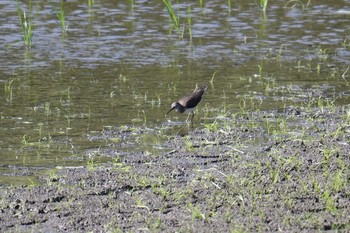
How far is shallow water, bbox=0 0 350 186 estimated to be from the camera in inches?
453

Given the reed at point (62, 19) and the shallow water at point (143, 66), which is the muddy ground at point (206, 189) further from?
the reed at point (62, 19)

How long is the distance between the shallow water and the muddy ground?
33.2 inches

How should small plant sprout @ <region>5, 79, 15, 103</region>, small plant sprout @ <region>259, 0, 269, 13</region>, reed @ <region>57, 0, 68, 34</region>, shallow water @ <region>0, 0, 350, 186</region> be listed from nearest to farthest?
shallow water @ <region>0, 0, 350, 186</region>, small plant sprout @ <region>5, 79, 15, 103</region>, reed @ <region>57, 0, 68, 34</region>, small plant sprout @ <region>259, 0, 269, 13</region>

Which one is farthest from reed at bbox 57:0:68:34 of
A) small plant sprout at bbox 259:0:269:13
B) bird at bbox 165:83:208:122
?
bird at bbox 165:83:208:122

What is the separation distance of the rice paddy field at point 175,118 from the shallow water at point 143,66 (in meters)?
0.03

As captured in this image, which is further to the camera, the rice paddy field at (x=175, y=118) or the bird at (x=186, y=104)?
the bird at (x=186, y=104)

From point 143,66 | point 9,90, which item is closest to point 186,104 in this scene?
point 9,90

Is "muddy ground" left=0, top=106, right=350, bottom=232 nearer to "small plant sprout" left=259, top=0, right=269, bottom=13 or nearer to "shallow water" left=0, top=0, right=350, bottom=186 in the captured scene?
"shallow water" left=0, top=0, right=350, bottom=186

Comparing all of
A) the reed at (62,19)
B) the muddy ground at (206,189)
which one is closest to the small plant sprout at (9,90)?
the muddy ground at (206,189)

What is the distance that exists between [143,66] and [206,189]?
697 centimetres

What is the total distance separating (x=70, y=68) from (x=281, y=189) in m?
7.32

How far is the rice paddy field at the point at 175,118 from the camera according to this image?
25.4 feet

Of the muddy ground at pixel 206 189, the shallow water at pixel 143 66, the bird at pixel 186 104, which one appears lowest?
the shallow water at pixel 143 66

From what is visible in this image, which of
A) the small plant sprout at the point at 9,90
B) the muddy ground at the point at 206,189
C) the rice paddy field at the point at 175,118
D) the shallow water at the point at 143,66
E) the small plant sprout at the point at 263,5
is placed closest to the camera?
the muddy ground at the point at 206,189
